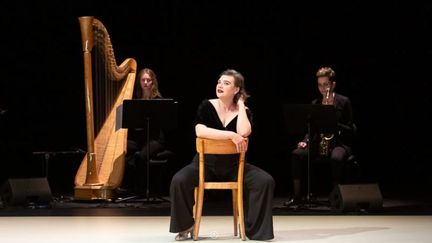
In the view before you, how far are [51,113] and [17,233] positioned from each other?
12.6ft

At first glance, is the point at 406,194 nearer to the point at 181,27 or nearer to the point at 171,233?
the point at 181,27

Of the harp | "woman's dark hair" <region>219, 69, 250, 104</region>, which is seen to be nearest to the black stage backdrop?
the harp

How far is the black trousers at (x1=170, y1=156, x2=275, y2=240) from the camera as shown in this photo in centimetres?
548

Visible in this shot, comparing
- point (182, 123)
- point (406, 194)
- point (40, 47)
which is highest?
point (40, 47)

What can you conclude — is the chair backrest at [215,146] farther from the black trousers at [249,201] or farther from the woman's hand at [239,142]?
the black trousers at [249,201]

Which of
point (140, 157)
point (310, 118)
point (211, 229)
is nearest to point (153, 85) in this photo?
point (140, 157)

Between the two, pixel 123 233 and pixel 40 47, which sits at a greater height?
pixel 40 47

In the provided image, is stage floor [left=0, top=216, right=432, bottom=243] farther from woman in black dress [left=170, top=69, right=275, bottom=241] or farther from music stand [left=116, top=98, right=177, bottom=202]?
music stand [left=116, top=98, right=177, bottom=202]

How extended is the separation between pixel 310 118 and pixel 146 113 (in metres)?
1.44

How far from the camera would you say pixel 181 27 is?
31.6 ft

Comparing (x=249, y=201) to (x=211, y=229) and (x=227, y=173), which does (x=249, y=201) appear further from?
(x=211, y=229)

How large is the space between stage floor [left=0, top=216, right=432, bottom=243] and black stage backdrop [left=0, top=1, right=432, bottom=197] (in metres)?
2.74

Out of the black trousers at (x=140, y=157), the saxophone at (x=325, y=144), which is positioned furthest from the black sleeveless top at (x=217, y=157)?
the black trousers at (x=140, y=157)

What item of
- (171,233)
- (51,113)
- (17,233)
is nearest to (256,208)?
(171,233)
